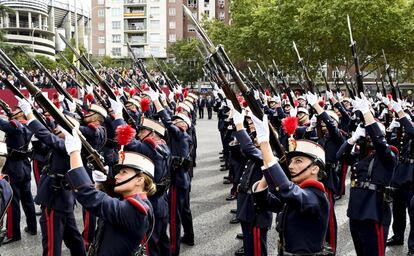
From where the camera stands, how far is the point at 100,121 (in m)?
7.84

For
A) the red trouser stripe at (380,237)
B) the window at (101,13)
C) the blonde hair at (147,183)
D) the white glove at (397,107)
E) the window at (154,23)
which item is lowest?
the red trouser stripe at (380,237)

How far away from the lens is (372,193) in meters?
5.59

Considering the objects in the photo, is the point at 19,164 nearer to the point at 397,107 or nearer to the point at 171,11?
the point at 397,107

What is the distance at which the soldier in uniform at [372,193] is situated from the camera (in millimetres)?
5383

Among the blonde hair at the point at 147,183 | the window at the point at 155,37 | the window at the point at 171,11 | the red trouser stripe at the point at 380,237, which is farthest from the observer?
the window at the point at 155,37

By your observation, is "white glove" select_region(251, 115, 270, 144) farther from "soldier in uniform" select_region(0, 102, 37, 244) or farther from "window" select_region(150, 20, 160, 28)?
"window" select_region(150, 20, 160, 28)

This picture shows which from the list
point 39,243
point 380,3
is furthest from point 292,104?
point 380,3

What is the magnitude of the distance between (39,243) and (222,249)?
2.73m

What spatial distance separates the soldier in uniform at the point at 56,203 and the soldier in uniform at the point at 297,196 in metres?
2.74

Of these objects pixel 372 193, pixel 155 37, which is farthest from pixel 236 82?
pixel 155 37

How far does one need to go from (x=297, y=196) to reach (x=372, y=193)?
2.30m

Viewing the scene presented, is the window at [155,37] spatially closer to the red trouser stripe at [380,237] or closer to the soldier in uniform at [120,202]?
the red trouser stripe at [380,237]

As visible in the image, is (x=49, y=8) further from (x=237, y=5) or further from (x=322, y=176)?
(x=322, y=176)

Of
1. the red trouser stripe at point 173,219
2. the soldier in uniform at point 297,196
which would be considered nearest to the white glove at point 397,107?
the soldier in uniform at point 297,196
